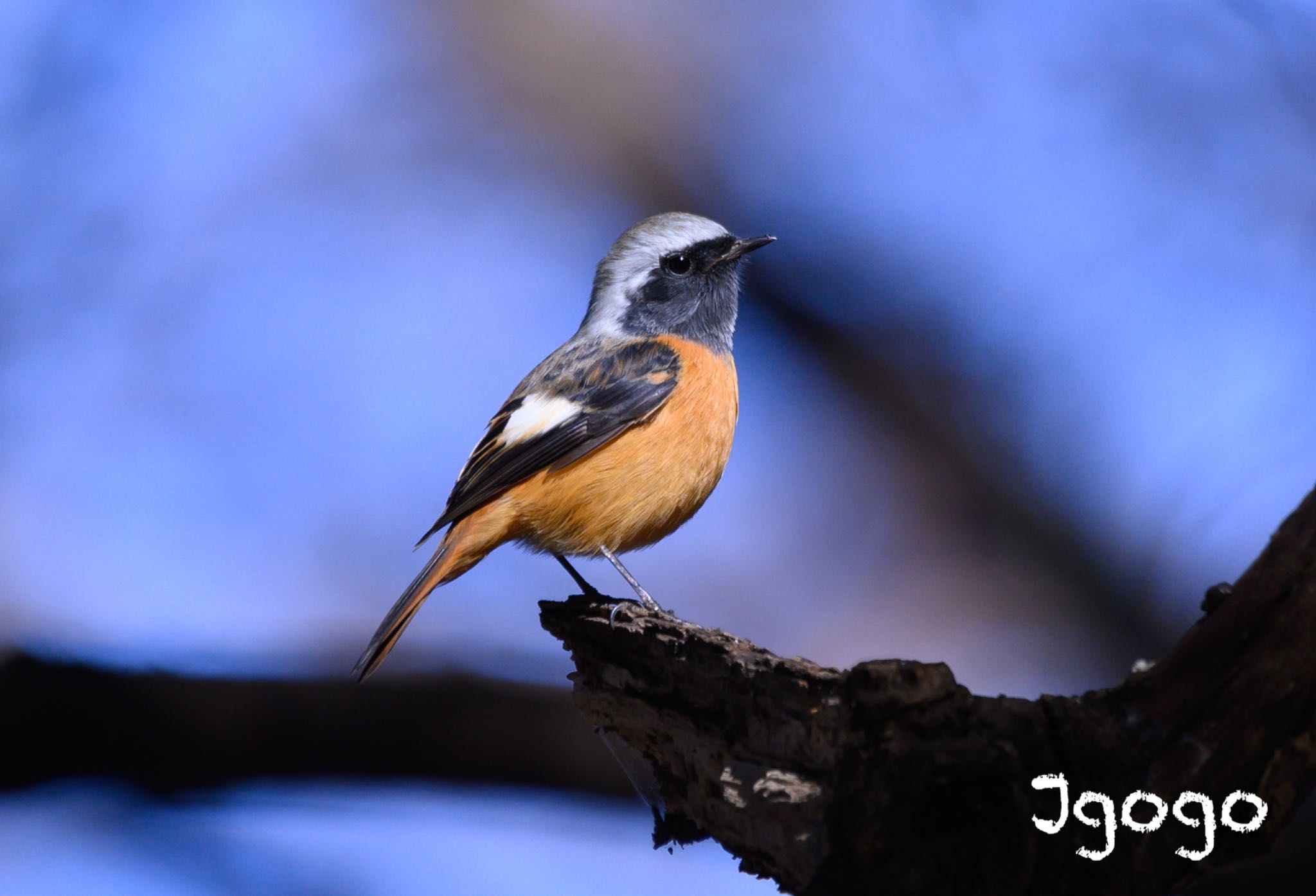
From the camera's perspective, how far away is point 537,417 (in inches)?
173

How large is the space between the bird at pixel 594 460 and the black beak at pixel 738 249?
1.34 feet

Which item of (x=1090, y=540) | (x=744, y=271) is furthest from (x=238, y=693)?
(x=1090, y=540)

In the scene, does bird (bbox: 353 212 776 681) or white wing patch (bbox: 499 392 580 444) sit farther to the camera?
white wing patch (bbox: 499 392 580 444)

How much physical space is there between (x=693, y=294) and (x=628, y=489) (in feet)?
4.31

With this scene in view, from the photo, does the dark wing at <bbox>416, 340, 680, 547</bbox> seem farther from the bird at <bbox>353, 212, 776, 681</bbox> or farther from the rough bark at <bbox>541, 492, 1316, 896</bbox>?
the rough bark at <bbox>541, 492, 1316, 896</bbox>

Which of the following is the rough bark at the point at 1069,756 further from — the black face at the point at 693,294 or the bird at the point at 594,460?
the black face at the point at 693,294

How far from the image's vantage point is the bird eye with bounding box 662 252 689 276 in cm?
502

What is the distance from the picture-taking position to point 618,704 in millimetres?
3068

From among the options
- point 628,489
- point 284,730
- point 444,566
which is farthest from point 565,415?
point 284,730

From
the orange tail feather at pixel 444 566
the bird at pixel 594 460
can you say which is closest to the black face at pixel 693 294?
the bird at pixel 594 460

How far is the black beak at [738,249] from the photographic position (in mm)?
5004

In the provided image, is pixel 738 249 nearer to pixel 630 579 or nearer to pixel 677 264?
pixel 677 264

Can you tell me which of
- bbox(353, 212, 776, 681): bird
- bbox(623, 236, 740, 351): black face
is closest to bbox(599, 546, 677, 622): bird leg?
bbox(353, 212, 776, 681): bird

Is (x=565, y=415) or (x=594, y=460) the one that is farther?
(x=565, y=415)
